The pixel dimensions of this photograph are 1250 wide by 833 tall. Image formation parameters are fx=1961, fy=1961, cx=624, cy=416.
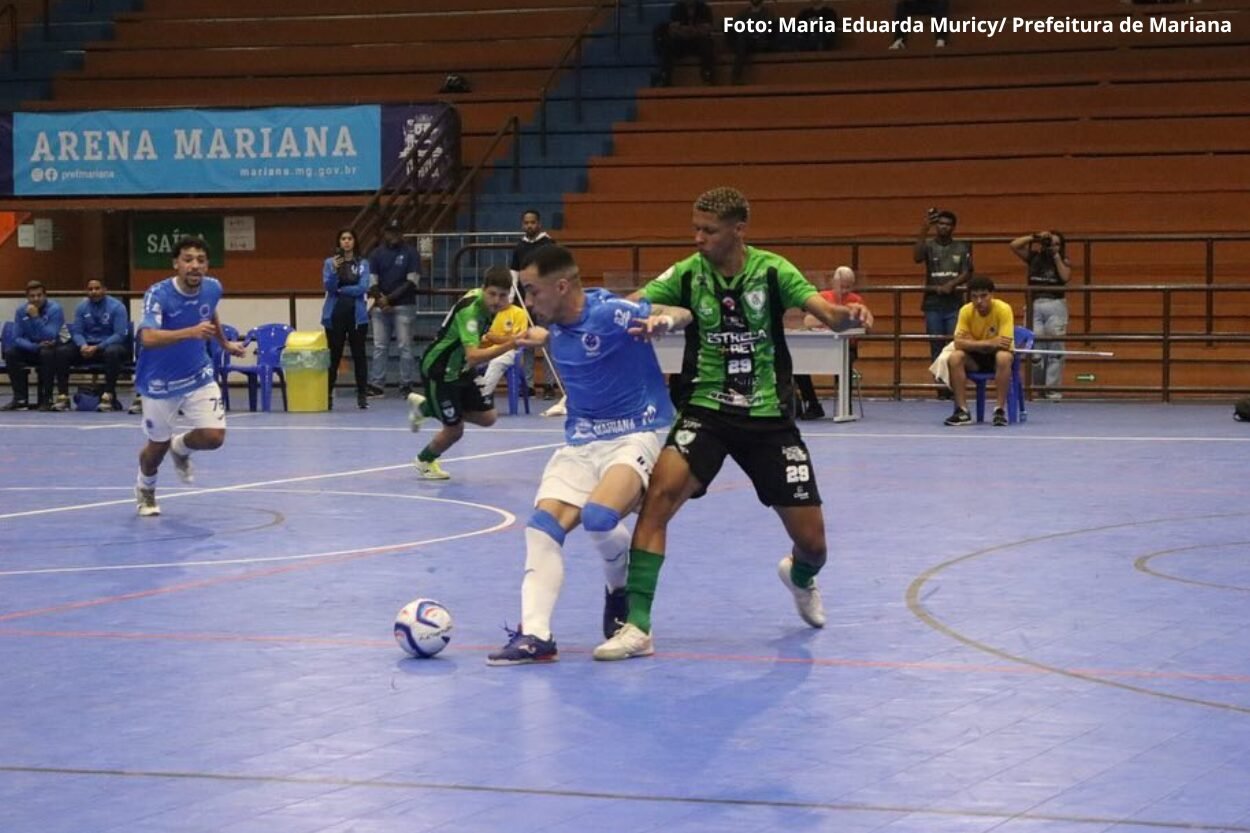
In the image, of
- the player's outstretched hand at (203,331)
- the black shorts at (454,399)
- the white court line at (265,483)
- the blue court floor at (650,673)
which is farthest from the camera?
the black shorts at (454,399)

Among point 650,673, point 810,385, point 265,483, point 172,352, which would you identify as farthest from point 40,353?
point 650,673

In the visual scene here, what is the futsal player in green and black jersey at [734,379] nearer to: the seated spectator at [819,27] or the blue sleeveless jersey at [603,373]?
the blue sleeveless jersey at [603,373]

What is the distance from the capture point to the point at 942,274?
75.9 ft

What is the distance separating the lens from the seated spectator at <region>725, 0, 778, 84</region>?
29.3 meters

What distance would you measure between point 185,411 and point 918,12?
18.0m

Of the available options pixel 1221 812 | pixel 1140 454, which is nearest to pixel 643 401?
pixel 1221 812

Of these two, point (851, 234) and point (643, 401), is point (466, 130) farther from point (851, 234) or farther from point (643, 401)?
point (643, 401)

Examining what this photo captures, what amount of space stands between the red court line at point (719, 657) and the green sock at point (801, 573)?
0.62 metres

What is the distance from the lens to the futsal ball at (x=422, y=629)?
7.85m

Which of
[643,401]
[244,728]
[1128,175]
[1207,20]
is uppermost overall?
[1207,20]

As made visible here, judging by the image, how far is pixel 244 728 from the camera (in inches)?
264

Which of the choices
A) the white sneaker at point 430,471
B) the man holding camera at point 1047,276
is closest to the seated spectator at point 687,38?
the man holding camera at point 1047,276

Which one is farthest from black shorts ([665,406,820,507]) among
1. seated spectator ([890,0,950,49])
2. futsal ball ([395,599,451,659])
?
seated spectator ([890,0,950,49])

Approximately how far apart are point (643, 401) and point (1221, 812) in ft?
11.3
